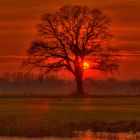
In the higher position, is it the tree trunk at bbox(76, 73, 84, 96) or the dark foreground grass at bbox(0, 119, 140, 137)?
the dark foreground grass at bbox(0, 119, 140, 137)

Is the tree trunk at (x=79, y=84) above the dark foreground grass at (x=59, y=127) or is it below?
below

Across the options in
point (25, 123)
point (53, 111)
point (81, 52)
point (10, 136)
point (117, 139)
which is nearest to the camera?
point (117, 139)

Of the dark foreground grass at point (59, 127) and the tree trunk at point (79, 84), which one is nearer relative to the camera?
the dark foreground grass at point (59, 127)

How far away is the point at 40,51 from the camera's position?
79500 mm

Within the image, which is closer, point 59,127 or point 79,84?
point 59,127

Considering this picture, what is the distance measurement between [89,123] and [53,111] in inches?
438

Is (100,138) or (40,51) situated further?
(40,51)

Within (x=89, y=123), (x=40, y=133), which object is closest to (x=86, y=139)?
(x=40, y=133)

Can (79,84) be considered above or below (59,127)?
below

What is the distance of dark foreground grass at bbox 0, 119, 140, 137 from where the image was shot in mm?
30891

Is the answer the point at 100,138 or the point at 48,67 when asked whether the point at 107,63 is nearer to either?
the point at 48,67

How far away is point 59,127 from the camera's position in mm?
32312

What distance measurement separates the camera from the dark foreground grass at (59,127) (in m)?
30.9

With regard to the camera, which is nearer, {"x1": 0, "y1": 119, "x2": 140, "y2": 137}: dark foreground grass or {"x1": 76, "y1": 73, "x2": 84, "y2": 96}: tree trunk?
{"x1": 0, "y1": 119, "x2": 140, "y2": 137}: dark foreground grass
